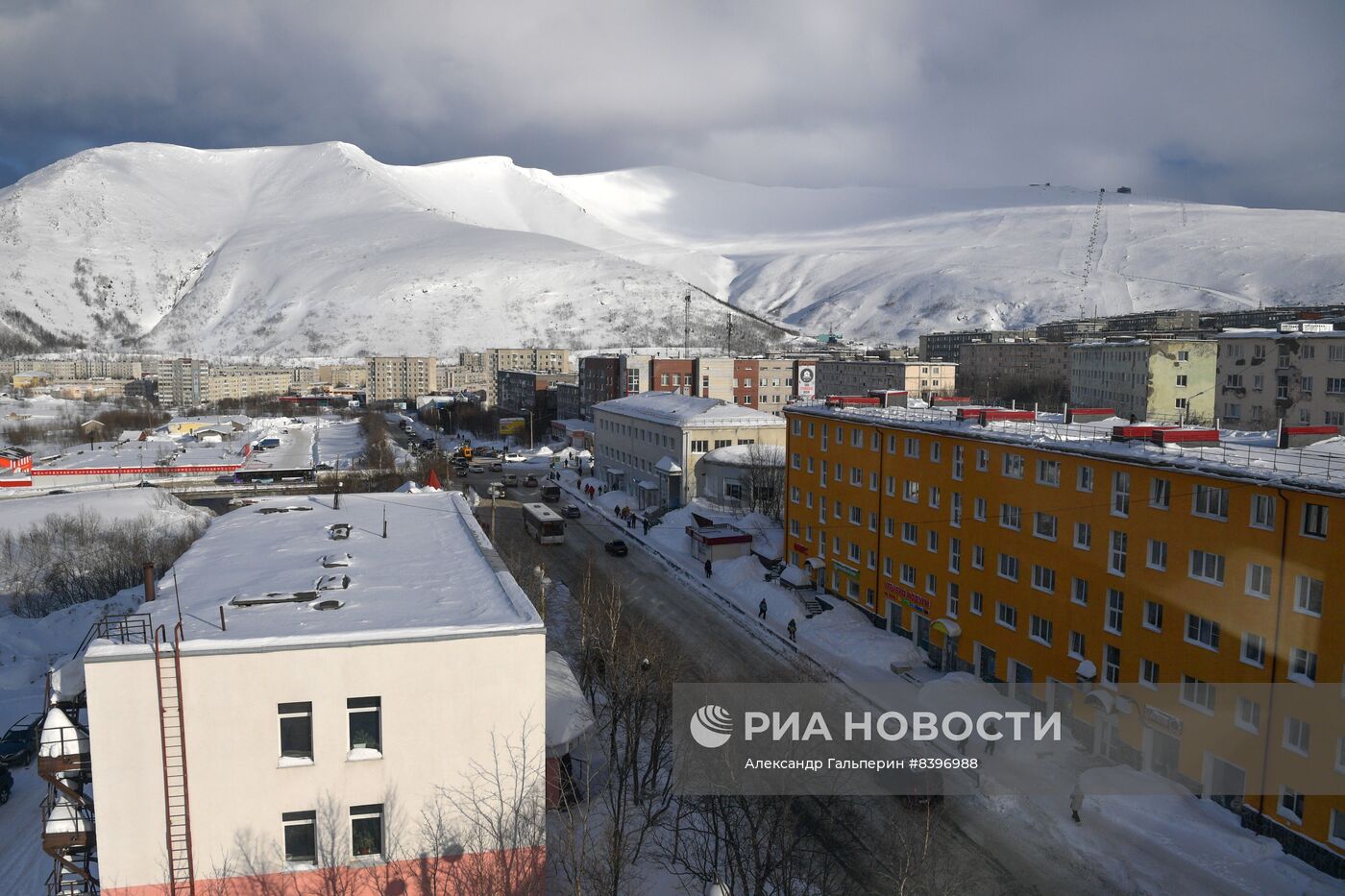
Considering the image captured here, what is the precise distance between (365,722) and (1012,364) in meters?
103

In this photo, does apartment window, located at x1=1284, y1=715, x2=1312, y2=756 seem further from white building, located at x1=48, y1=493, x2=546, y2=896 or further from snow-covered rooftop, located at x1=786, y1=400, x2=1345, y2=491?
white building, located at x1=48, y1=493, x2=546, y2=896

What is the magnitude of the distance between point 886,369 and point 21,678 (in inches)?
2946

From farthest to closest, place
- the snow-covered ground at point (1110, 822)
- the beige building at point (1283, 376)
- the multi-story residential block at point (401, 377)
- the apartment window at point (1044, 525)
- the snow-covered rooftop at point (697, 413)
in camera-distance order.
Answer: the multi-story residential block at point (401, 377) < the snow-covered rooftop at point (697, 413) < the beige building at point (1283, 376) < the apartment window at point (1044, 525) < the snow-covered ground at point (1110, 822)

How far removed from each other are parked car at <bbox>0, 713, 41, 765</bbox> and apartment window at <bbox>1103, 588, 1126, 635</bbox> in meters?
23.0

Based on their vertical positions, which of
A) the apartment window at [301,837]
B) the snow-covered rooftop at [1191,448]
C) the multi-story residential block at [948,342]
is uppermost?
the multi-story residential block at [948,342]

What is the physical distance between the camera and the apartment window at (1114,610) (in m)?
18.2

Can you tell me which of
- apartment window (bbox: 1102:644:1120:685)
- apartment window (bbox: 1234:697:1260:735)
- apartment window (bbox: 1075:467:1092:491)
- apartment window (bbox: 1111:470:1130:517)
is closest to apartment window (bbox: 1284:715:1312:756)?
apartment window (bbox: 1234:697:1260:735)

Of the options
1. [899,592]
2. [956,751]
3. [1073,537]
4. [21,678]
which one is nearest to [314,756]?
[956,751]

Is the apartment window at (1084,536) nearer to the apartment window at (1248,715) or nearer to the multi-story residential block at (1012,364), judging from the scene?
the apartment window at (1248,715)

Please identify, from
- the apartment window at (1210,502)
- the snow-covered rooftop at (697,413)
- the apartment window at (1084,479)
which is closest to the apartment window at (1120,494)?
the apartment window at (1084,479)

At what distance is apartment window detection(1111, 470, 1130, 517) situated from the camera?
59.8ft

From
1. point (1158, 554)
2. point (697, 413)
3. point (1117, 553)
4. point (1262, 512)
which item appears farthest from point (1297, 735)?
point (697, 413)

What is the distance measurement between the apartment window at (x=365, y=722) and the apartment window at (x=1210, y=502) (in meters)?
14.6

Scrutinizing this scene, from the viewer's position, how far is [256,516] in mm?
16641
